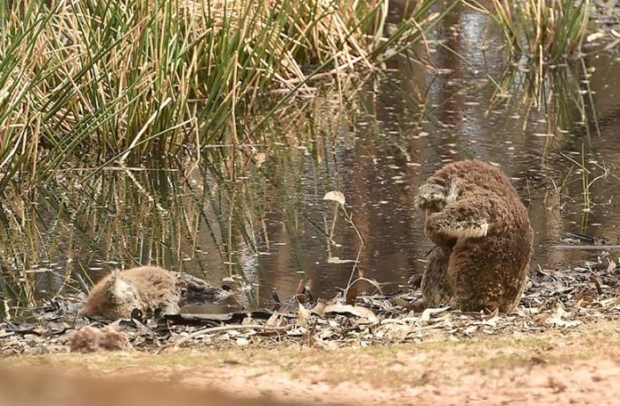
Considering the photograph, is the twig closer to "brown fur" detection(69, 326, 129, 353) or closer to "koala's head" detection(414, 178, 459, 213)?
"brown fur" detection(69, 326, 129, 353)

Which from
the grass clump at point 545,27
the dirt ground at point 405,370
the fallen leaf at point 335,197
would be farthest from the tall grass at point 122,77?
the dirt ground at point 405,370

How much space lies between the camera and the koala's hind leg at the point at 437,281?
209 inches

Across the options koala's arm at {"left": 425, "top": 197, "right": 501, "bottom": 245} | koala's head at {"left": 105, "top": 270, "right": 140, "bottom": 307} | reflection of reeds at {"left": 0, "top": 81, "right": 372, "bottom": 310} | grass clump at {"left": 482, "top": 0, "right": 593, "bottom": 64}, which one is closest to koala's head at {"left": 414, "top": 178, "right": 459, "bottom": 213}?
koala's arm at {"left": 425, "top": 197, "right": 501, "bottom": 245}

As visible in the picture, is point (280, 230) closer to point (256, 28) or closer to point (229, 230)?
point (229, 230)

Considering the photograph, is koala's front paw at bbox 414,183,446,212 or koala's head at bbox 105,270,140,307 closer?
koala's front paw at bbox 414,183,446,212

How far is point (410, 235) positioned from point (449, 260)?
222cm

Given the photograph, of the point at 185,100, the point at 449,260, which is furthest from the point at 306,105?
the point at 449,260

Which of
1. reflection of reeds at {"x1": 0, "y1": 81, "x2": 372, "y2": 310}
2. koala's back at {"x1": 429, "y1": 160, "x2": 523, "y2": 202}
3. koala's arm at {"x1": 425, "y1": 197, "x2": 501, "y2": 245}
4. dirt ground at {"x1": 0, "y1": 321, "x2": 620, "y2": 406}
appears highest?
koala's back at {"x1": 429, "y1": 160, "x2": 523, "y2": 202}

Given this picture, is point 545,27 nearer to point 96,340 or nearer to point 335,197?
point 335,197

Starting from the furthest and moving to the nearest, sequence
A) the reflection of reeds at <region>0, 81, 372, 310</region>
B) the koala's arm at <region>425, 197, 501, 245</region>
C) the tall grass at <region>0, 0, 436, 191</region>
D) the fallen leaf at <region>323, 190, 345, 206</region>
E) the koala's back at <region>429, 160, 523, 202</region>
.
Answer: the tall grass at <region>0, 0, 436, 191</region>
the fallen leaf at <region>323, 190, 345, 206</region>
the reflection of reeds at <region>0, 81, 372, 310</region>
the koala's back at <region>429, 160, 523, 202</region>
the koala's arm at <region>425, 197, 501, 245</region>

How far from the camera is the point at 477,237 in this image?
513 centimetres

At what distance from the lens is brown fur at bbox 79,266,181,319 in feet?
18.5

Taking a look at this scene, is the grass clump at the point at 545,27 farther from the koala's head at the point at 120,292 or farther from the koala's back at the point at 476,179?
the koala's head at the point at 120,292

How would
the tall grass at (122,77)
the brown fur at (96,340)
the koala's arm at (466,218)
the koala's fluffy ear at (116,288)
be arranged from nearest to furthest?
the brown fur at (96,340) → the koala's arm at (466,218) → the koala's fluffy ear at (116,288) → the tall grass at (122,77)
